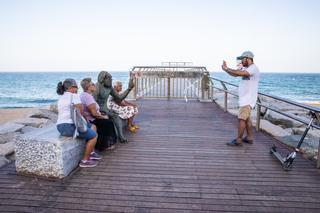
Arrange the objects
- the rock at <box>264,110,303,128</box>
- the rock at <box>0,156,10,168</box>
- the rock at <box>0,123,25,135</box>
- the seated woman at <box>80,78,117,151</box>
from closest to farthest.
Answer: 1. the rock at <box>0,156,10,168</box>
2. the seated woman at <box>80,78,117,151</box>
3. the rock at <box>0,123,25,135</box>
4. the rock at <box>264,110,303,128</box>

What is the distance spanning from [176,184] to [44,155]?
5.49 feet

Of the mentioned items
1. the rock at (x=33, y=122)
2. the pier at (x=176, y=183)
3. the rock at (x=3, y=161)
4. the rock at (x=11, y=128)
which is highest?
the rock at (x=3, y=161)

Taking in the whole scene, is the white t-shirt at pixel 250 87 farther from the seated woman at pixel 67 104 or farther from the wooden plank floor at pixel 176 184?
the seated woman at pixel 67 104

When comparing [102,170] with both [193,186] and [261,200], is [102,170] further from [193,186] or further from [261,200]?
[261,200]

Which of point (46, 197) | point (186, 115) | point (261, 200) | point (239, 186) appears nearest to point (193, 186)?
point (239, 186)

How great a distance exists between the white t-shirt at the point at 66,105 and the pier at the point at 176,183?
2.37 ft

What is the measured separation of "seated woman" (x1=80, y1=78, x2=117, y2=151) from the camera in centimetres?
449

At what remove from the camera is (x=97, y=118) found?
4758mm

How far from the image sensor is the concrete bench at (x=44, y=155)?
140 inches

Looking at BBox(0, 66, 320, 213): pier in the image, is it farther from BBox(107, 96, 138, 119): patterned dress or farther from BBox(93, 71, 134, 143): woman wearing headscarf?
BBox(107, 96, 138, 119): patterned dress

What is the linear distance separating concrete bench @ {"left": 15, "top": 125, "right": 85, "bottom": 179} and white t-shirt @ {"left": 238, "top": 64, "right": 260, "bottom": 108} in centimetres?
291

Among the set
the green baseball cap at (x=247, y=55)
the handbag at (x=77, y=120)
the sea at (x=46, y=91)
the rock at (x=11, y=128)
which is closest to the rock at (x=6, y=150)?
the handbag at (x=77, y=120)

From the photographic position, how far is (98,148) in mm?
4840

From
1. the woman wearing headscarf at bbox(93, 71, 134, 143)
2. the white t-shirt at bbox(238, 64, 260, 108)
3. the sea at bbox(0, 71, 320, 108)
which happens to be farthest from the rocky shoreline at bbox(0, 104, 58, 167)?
the sea at bbox(0, 71, 320, 108)
